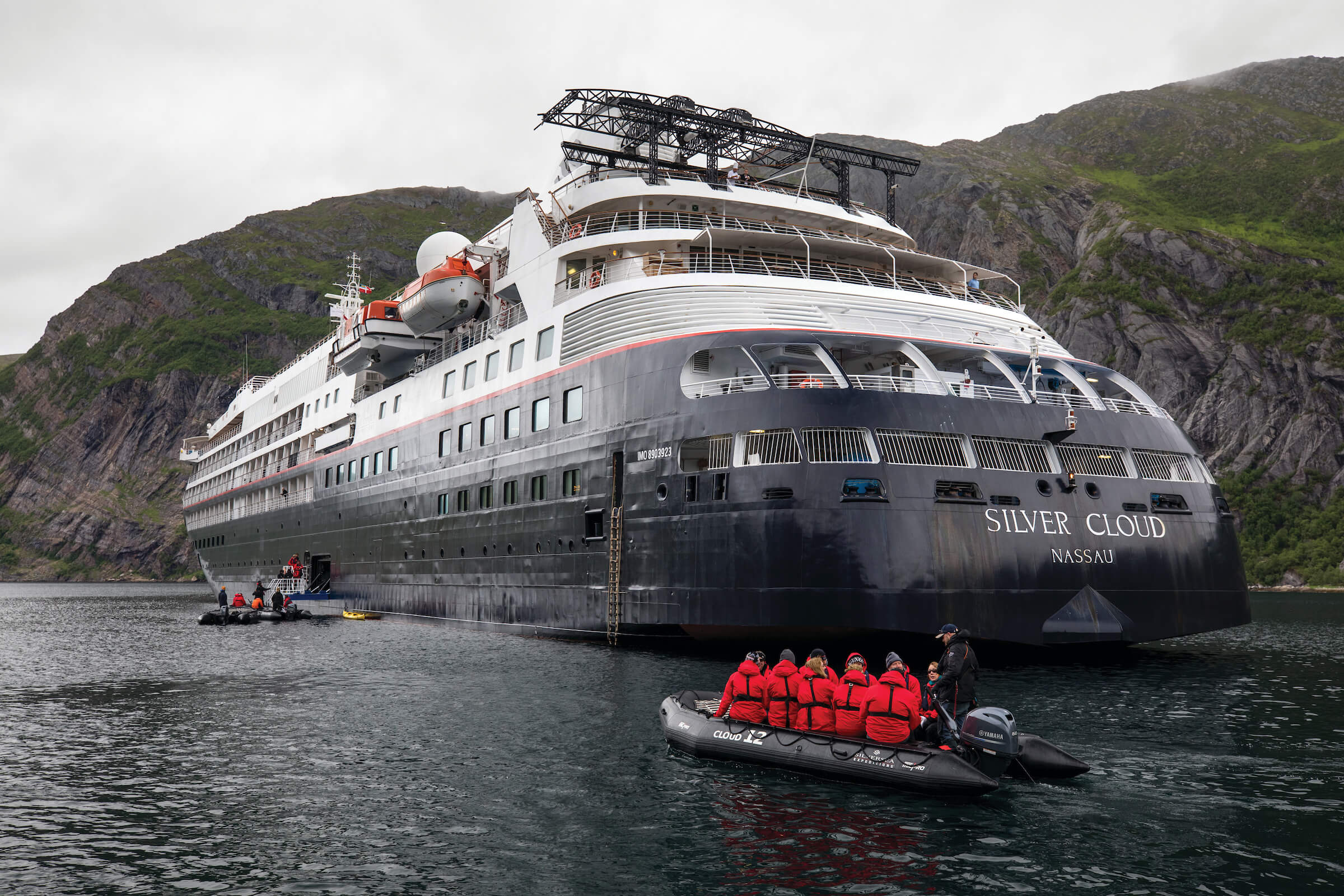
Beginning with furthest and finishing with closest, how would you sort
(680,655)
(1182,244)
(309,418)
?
(1182,244) < (309,418) < (680,655)

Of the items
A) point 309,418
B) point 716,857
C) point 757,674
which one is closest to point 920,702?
point 757,674

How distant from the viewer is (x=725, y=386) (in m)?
24.0

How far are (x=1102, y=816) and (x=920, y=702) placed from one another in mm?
2871

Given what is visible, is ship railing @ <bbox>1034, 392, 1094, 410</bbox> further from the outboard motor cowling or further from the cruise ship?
the outboard motor cowling

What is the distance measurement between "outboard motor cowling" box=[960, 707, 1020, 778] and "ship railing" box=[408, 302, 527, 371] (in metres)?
22.7

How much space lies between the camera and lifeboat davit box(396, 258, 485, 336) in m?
36.8

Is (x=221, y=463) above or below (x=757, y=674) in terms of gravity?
above

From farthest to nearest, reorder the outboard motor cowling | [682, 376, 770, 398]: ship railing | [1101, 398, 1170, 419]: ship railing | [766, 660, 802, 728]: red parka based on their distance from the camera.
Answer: [1101, 398, 1170, 419]: ship railing → [682, 376, 770, 398]: ship railing → [766, 660, 802, 728]: red parka → the outboard motor cowling

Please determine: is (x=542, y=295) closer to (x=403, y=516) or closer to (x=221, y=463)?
(x=403, y=516)

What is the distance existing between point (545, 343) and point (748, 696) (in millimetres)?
17973

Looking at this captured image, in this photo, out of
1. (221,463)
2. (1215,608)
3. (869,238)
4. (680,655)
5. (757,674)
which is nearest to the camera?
(757,674)

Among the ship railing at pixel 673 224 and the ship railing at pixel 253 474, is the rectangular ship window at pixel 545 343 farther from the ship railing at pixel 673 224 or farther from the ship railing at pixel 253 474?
the ship railing at pixel 253 474

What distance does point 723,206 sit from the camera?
31141 mm

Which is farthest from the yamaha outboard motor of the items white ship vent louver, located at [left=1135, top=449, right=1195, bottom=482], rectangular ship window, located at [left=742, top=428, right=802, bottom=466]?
white ship vent louver, located at [left=1135, top=449, right=1195, bottom=482]
